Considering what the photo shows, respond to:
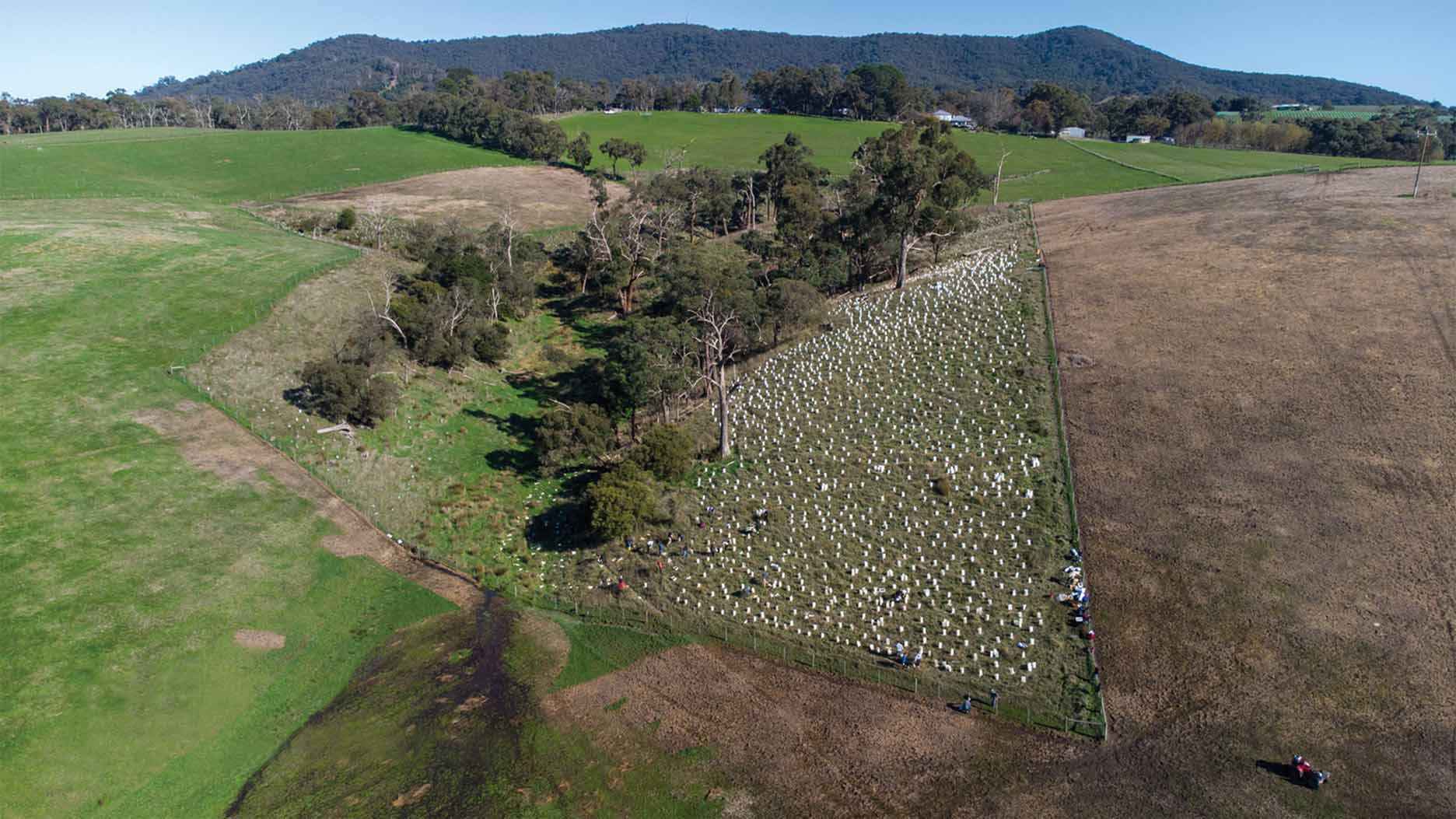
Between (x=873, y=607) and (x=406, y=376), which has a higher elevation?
(x=406, y=376)

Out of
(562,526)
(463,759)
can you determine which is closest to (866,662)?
(463,759)

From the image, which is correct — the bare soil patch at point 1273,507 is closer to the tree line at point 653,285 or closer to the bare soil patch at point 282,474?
the tree line at point 653,285

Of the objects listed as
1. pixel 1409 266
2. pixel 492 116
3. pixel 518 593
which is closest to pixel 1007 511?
pixel 518 593

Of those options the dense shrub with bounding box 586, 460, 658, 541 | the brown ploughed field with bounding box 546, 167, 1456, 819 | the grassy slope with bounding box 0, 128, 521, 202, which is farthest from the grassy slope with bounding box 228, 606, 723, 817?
the grassy slope with bounding box 0, 128, 521, 202

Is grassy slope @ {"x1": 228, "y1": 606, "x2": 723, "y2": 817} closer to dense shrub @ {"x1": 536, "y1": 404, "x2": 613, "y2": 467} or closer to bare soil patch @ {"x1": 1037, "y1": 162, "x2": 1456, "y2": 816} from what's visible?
bare soil patch @ {"x1": 1037, "y1": 162, "x2": 1456, "y2": 816}

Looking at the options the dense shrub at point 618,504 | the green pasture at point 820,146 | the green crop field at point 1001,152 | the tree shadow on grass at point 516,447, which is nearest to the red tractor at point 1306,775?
the dense shrub at point 618,504

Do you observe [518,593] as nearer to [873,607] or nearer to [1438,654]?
[873,607]
